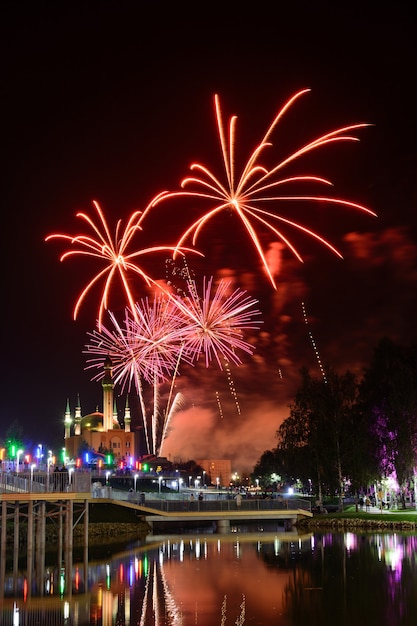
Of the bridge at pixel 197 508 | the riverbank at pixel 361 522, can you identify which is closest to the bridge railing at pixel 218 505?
the bridge at pixel 197 508

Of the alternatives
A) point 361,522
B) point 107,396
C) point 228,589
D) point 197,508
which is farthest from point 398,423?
point 107,396

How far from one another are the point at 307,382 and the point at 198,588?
1707 inches

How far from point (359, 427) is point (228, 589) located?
38.7 m

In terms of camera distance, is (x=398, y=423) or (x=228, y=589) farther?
(x=398, y=423)

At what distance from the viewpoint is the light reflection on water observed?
2434 cm

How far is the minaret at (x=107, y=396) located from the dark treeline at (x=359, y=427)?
→ 83.5 metres

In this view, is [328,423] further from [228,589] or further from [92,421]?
[92,421]

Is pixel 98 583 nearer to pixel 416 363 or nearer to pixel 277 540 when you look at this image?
pixel 277 540

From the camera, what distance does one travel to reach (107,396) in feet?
549

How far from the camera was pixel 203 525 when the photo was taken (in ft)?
246

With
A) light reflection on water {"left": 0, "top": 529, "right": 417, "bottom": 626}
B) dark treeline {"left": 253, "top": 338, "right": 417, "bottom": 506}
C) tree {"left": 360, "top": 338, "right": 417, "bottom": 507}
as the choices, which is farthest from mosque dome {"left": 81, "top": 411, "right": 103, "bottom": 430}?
light reflection on water {"left": 0, "top": 529, "right": 417, "bottom": 626}

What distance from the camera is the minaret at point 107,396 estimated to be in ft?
531

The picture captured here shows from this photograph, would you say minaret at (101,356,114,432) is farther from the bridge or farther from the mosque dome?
the bridge

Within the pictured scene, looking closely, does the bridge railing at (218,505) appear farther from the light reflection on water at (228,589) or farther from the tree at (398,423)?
the light reflection on water at (228,589)
